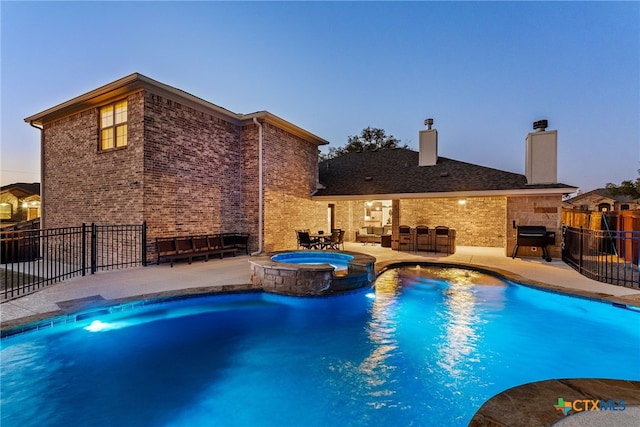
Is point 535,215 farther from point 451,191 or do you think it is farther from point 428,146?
point 428,146

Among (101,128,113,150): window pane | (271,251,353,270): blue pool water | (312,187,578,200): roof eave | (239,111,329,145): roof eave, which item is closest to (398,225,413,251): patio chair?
(312,187,578,200): roof eave

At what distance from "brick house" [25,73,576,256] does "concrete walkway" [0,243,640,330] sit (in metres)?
1.68

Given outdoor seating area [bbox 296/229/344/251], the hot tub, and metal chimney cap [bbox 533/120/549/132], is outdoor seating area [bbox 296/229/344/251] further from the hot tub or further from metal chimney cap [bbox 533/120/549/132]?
metal chimney cap [bbox 533/120/549/132]

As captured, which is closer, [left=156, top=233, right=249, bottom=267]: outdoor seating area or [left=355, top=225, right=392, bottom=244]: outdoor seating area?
[left=156, top=233, right=249, bottom=267]: outdoor seating area

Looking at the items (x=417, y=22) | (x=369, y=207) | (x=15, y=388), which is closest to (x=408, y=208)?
(x=369, y=207)

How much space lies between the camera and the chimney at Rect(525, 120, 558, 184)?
11.0 metres

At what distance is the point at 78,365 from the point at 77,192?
8792 millimetres

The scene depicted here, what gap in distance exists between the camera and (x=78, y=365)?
3.99m

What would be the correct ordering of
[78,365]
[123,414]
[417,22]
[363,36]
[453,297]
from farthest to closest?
[363,36] < [417,22] < [453,297] < [78,365] < [123,414]

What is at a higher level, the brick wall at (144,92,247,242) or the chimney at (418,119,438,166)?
the chimney at (418,119,438,166)

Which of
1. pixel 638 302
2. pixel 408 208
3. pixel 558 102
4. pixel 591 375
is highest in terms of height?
pixel 558 102

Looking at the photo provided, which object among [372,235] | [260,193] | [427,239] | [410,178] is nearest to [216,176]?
[260,193]

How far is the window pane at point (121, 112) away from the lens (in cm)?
923

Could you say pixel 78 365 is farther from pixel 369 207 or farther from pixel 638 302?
pixel 369 207
